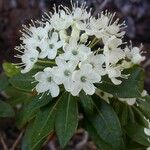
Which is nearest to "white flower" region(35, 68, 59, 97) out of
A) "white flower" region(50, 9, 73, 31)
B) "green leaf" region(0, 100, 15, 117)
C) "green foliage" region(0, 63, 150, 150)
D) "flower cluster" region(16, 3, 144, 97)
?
"flower cluster" region(16, 3, 144, 97)

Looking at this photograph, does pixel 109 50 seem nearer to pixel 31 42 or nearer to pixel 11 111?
pixel 31 42

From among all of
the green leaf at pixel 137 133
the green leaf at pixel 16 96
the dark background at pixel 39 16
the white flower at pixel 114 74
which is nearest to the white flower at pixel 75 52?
the white flower at pixel 114 74

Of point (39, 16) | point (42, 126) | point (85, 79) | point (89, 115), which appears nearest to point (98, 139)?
point (89, 115)

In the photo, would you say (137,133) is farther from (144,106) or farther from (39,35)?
(39,35)

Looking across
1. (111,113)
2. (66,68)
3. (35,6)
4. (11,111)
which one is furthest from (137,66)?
(35,6)

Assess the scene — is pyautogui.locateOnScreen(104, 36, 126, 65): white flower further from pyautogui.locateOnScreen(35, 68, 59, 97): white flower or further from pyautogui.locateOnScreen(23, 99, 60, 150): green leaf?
pyautogui.locateOnScreen(23, 99, 60, 150): green leaf

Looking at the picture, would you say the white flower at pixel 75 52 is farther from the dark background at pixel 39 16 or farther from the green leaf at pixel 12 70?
the dark background at pixel 39 16
